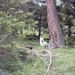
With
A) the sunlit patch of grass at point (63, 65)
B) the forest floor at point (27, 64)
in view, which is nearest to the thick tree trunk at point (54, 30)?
the sunlit patch of grass at point (63, 65)

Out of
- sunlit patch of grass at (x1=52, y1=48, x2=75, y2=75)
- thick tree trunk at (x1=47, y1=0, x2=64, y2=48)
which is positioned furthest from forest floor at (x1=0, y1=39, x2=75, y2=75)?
thick tree trunk at (x1=47, y1=0, x2=64, y2=48)

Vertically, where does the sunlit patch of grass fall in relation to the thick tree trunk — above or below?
below

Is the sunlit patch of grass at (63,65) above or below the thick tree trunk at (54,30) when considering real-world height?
below

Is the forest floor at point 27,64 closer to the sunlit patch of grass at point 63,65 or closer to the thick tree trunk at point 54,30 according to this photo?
the sunlit patch of grass at point 63,65

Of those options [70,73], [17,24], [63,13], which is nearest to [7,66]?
[17,24]

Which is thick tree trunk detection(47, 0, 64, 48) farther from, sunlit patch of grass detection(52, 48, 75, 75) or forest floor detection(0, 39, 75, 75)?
forest floor detection(0, 39, 75, 75)

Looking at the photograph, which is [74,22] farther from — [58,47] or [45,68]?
[45,68]

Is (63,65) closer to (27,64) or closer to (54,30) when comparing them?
(27,64)

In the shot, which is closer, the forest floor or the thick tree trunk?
the forest floor

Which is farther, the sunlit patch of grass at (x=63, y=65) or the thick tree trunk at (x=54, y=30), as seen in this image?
the thick tree trunk at (x=54, y=30)

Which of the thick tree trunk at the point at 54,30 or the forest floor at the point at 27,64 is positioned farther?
the thick tree trunk at the point at 54,30

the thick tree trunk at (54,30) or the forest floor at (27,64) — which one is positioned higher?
the thick tree trunk at (54,30)

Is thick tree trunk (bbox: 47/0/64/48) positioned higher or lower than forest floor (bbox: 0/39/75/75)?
higher

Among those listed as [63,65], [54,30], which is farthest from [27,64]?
[54,30]
